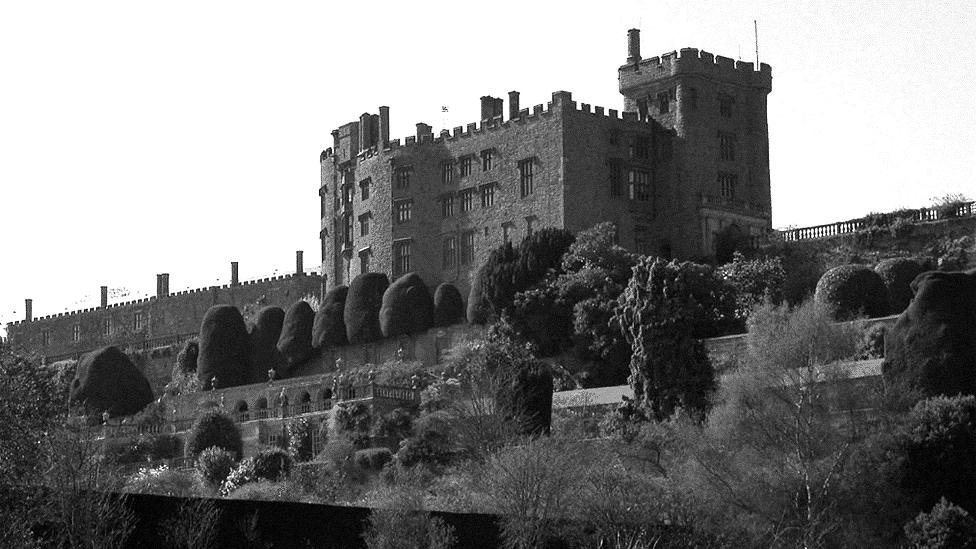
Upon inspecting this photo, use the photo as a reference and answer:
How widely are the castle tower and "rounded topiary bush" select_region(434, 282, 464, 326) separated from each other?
9.46 m

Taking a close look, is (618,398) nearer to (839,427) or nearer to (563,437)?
(563,437)

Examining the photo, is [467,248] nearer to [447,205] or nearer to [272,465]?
[447,205]

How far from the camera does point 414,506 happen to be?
49.8 meters

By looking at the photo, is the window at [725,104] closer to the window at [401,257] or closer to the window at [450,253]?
the window at [450,253]

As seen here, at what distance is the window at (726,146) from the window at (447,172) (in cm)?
1091

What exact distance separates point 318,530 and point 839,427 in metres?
14.0

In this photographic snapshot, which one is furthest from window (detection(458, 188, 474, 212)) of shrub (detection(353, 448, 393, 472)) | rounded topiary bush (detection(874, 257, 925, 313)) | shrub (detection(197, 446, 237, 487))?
shrub (detection(353, 448, 393, 472))

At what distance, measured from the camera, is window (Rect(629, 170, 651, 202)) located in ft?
279

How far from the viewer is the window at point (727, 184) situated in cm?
8588

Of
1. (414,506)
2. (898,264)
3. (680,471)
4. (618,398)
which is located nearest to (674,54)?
(898,264)

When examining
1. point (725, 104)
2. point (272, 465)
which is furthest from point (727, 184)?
point (272, 465)

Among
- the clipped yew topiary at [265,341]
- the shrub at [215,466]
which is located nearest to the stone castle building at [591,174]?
the clipped yew topiary at [265,341]

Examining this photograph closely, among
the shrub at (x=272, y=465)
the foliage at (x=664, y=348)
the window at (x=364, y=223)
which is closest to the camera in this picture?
the foliage at (x=664, y=348)

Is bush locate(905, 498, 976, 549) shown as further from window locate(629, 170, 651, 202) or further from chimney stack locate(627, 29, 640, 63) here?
chimney stack locate(627, 29, 640, 63)
